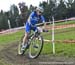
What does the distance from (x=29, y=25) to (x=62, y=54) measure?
177 centimetres

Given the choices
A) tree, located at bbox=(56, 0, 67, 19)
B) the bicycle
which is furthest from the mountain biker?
tree, located at bbox=(56, 0, 67, 19)

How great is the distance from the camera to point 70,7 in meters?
68.8

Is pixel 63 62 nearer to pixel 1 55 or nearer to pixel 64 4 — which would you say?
pixel 1 55

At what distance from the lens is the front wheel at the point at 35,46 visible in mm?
12039

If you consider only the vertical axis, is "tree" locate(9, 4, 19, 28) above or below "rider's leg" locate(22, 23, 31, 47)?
below

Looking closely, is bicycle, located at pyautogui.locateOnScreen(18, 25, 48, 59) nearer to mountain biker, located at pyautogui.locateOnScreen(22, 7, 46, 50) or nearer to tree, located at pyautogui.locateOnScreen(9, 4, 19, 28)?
mountain biker, located at pyautogui.locateOnScreen(22, 7, 46, 50)

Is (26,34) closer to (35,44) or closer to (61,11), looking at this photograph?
(35,44)

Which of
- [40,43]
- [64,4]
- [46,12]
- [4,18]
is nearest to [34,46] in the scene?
[40,43]


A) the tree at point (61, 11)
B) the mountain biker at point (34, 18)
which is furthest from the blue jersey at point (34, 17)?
the tree at point (61, 11)

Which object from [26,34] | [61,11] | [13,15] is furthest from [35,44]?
[13,15]

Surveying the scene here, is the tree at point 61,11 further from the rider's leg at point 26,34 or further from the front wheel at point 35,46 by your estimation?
the front wheel at point 35,46

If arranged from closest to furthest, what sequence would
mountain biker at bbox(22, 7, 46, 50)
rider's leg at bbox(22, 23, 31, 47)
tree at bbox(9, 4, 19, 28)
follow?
mountain biker at bbox(22, 7, 46, 50), rider's leg at bbox(22, 23, 31, 47), tree at bbox(9, 4, 19, 28)

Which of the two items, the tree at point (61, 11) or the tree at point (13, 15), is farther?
the tree at point (61, 11)

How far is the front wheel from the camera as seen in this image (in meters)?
12.0
